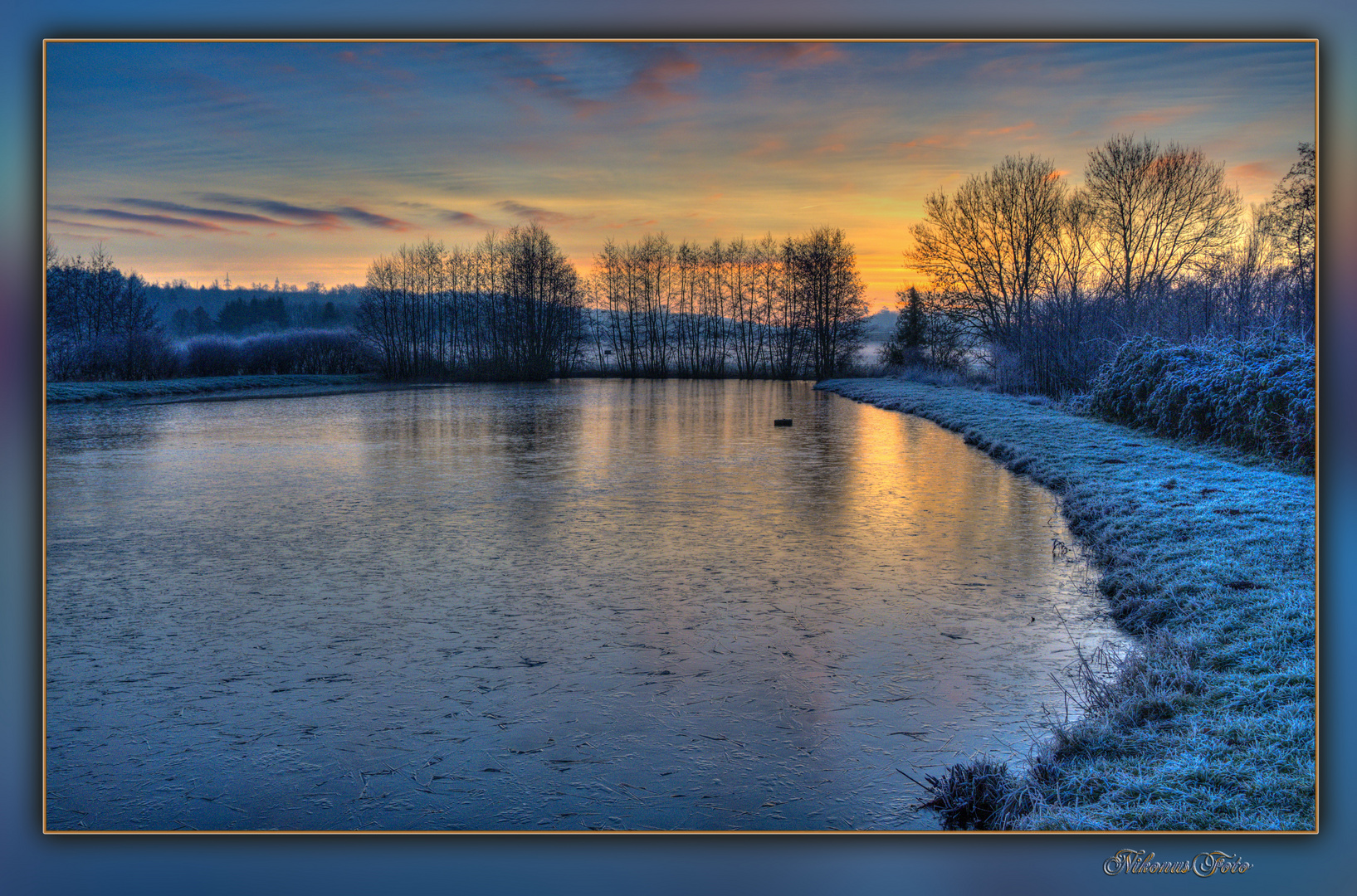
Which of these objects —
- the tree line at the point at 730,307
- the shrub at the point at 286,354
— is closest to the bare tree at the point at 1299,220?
the shrub at the point at 286,354

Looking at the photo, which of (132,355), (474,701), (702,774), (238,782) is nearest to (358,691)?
(474,701)

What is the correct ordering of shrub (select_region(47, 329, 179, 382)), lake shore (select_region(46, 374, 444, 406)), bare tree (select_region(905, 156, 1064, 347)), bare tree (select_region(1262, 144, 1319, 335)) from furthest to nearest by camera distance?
lake shore (select_region(46, 374, 444, 406))
shrub (select_region(47, 329, 179, 382))
bare tree (select_region(905, 156, 1064, 347))
bare tree (select_region(1262, 144, 1319, 335))

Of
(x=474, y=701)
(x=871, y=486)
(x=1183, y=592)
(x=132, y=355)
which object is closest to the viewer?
(x=474, y=701)

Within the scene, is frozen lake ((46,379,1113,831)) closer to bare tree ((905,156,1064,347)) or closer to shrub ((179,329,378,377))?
bare tree ((905,156,1064,347))

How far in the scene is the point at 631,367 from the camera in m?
41.2

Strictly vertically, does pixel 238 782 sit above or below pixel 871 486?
below

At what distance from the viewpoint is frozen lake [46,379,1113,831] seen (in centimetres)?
304

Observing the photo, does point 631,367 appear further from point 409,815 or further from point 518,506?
point 409,815

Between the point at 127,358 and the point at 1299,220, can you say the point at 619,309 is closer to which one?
the point at 127,358

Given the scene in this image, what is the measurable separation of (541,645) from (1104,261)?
11899mm

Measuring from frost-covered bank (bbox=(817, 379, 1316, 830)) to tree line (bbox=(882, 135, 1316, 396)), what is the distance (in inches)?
58.5

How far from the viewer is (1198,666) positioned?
392 cm

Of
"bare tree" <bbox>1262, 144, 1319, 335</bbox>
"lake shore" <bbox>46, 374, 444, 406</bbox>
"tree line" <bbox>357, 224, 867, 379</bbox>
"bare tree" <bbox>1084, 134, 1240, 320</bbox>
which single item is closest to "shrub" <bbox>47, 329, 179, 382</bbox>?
"lake shore" <bbox>46, 374, 444, 406</bbox>
